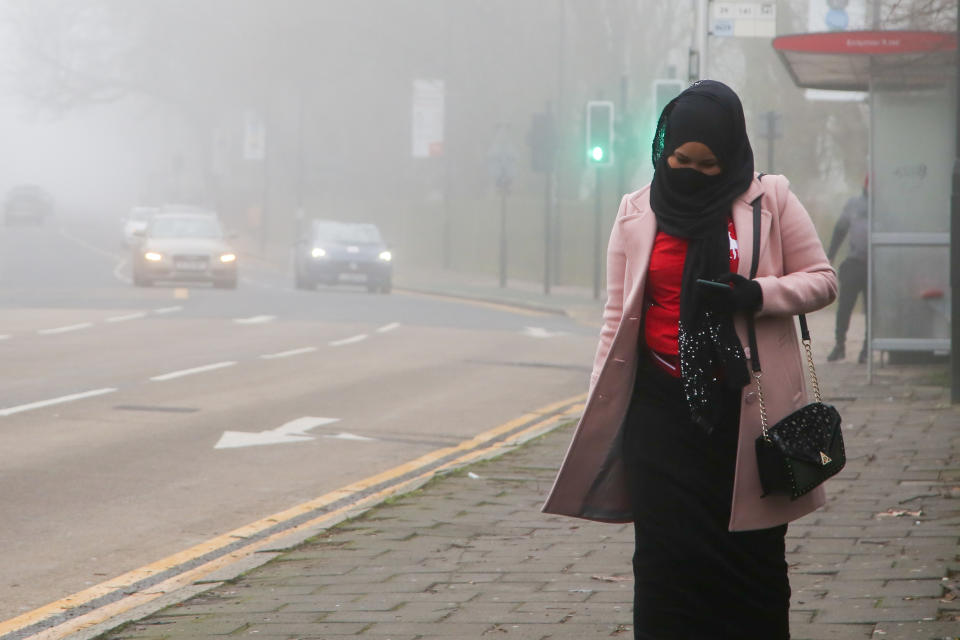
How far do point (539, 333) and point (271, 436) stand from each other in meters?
12.6

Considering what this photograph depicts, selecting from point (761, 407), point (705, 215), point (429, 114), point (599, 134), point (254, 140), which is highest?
point (429, 114)

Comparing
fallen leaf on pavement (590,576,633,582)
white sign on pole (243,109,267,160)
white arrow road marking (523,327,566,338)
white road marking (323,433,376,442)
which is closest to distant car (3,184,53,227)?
white sign on pole (243,109,267,160)

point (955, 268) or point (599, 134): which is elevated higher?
point (599, 134)

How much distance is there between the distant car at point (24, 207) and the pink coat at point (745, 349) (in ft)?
265

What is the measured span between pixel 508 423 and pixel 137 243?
23.0m

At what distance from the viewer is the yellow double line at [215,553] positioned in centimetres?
613

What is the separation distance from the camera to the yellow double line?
6.13m

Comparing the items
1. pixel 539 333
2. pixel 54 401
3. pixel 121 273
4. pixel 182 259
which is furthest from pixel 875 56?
pixel 121 273

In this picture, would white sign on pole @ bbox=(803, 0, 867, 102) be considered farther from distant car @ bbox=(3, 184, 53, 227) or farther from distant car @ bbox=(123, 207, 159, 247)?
distant car @ bbox=(3, 184, 53, 227)

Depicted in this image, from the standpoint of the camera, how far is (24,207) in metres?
82.7

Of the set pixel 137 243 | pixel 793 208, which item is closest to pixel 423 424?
pixel 793 208

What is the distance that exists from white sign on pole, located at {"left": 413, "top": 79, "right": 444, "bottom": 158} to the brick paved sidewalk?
119 ft

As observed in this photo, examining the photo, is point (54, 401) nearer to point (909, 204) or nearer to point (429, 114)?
point (909, 204)

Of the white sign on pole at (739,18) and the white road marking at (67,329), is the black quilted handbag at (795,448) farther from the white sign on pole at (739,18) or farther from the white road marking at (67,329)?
the white road marking at (67,329)
